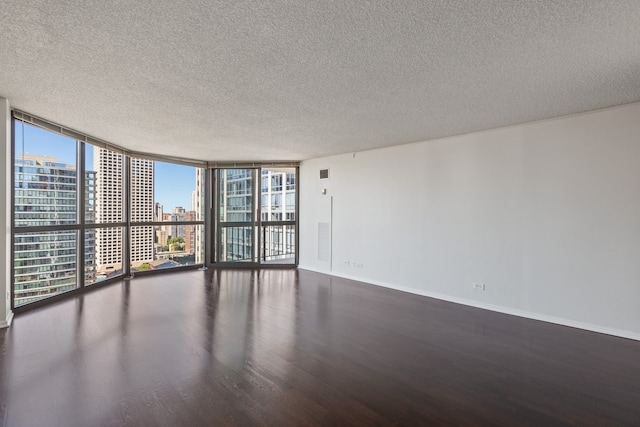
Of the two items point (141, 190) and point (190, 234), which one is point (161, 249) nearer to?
point (190, 234)

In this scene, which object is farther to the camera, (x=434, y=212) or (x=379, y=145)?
(x=379, y=145)

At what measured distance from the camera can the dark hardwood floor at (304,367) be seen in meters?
2.04

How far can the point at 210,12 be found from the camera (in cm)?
187

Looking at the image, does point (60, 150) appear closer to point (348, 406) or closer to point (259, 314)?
point (259, 314)

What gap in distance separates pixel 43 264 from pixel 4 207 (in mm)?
1196

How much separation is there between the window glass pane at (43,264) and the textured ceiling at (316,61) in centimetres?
166

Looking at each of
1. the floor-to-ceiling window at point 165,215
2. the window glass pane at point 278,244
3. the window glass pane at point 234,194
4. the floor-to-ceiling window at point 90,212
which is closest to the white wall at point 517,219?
the window glass pane at point 278,244

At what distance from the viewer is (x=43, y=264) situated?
4.29 metres

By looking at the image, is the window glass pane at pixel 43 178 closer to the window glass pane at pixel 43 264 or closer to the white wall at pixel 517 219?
the window glass pane at pixel 43 264

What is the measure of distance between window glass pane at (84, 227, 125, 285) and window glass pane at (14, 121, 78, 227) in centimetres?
53

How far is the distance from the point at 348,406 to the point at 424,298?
3.11 m

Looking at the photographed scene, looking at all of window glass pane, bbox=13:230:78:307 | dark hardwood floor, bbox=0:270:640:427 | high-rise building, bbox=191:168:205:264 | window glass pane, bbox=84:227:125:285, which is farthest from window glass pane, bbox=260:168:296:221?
window glass pane, bbox=13:230:78:307

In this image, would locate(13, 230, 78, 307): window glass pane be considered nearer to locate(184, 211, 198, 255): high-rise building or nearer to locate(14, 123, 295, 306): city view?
locate(14, 123, 295, 306): city view

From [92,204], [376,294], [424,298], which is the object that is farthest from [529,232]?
[92,204]
